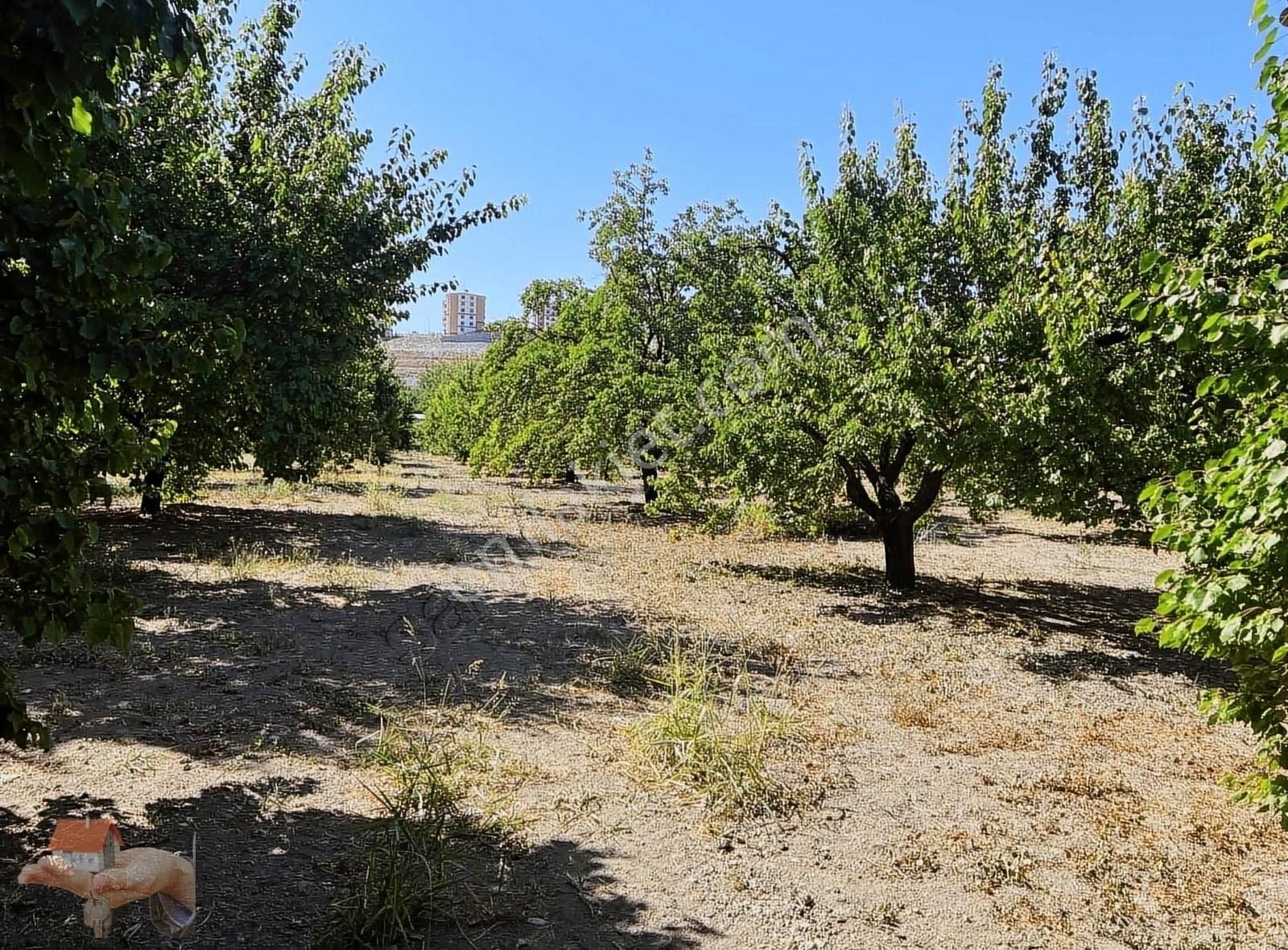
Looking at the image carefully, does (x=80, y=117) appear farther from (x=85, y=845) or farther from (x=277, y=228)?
(x=277, y=228)

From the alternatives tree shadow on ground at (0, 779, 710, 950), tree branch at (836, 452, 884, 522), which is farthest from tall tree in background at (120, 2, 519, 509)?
tree branch at (836, 452, 884, 522)

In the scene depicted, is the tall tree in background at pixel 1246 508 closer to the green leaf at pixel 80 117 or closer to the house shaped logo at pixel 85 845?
the green leaf at pixel 80 117

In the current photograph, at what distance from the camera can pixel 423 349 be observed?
98.2 m

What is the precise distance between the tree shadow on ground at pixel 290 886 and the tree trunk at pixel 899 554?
8570 mm

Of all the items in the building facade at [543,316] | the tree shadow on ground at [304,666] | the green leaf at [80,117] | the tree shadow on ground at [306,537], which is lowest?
the tree shadow on ground at [304,666]

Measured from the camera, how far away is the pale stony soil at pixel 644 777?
3793 millimetres

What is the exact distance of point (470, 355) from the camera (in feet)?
166

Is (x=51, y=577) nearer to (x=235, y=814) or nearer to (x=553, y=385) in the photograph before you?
(x=235, y=814)

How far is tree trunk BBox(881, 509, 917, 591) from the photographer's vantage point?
39.1ft

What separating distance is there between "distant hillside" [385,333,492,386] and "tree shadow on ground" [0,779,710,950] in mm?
80513

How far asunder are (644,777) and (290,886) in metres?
2.18

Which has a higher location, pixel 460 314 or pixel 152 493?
pixel 460 314

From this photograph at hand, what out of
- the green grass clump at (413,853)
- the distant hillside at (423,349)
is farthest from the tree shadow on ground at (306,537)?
the distant hillside at (423,349)

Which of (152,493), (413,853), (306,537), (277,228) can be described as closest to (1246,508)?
(413,853)
